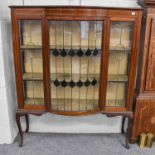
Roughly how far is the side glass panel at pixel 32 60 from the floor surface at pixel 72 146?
55 centimetres

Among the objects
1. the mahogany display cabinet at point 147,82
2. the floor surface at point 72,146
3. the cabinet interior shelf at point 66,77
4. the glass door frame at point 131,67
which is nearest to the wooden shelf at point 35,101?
the cabinet interior shelf at point 66,77

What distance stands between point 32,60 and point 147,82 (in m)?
1.24

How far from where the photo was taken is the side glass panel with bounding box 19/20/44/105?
196cm

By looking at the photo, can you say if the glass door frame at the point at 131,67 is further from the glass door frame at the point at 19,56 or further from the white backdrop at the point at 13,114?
the glass door frame at the point at 19,56

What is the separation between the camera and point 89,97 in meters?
2.17

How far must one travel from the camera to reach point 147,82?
2.10 meters

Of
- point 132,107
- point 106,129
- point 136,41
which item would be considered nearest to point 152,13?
point 136,41

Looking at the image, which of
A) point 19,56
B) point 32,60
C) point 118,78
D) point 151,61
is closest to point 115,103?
point 118,78

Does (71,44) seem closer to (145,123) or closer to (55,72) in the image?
(55,72)

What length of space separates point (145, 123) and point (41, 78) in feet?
4.15

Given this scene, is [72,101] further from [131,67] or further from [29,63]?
[131,67]

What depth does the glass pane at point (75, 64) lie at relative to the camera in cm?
194

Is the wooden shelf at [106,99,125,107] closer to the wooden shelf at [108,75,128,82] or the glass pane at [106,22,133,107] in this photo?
the glass pane at [106,22,133,107]

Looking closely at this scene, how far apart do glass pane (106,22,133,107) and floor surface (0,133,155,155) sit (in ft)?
1.75
